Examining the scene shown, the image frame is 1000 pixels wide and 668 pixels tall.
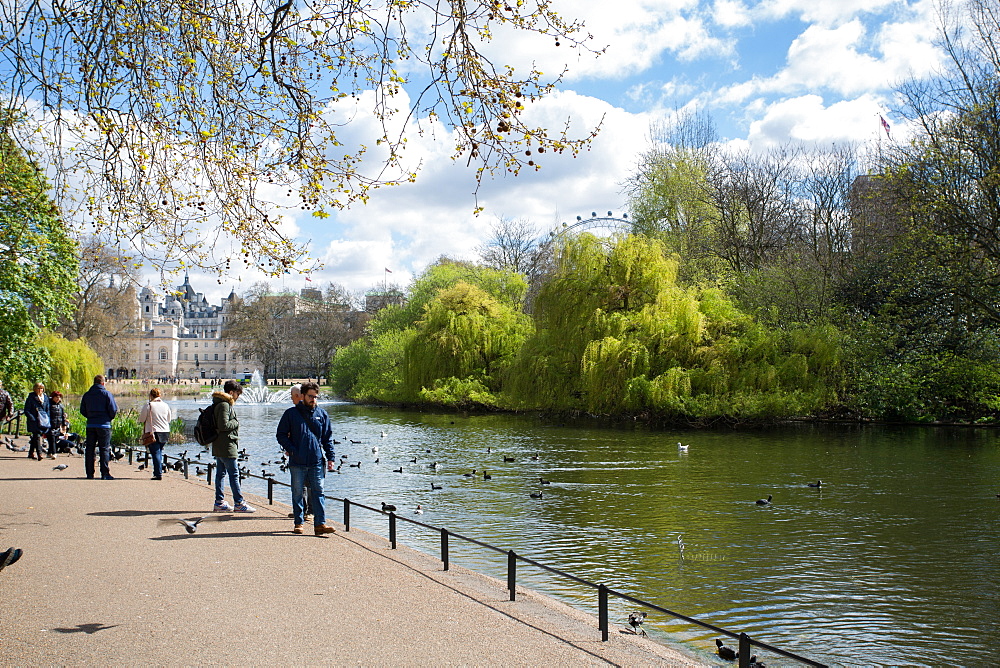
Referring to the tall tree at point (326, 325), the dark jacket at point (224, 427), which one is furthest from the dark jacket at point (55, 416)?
the tall tree at point (326, 325)

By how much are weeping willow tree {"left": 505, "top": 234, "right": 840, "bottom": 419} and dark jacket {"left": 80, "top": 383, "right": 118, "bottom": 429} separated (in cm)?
2098

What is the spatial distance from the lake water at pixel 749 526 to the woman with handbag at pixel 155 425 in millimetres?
3194

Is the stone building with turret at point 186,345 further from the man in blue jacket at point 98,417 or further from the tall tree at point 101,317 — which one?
the man in blue jacket at point 98,417

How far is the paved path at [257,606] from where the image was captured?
5.67 m

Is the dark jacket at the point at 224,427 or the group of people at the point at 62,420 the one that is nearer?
the dark jacket at the point at 224,427

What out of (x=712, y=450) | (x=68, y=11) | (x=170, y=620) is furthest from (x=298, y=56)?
(x=712, y=450)

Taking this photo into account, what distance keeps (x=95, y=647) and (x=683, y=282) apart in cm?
3361

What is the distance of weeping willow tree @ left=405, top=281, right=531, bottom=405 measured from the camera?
139ft

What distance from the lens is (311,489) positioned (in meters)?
9.95

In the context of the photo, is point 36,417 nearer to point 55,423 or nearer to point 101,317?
point 55,423

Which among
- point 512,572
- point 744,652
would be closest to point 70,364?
point 512,572

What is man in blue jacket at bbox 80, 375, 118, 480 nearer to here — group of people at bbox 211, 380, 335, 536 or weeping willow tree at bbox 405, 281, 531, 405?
group of people at bbox 211, 380, 335, 536

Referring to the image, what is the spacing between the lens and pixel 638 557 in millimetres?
11406

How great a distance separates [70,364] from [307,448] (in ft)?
96.5
